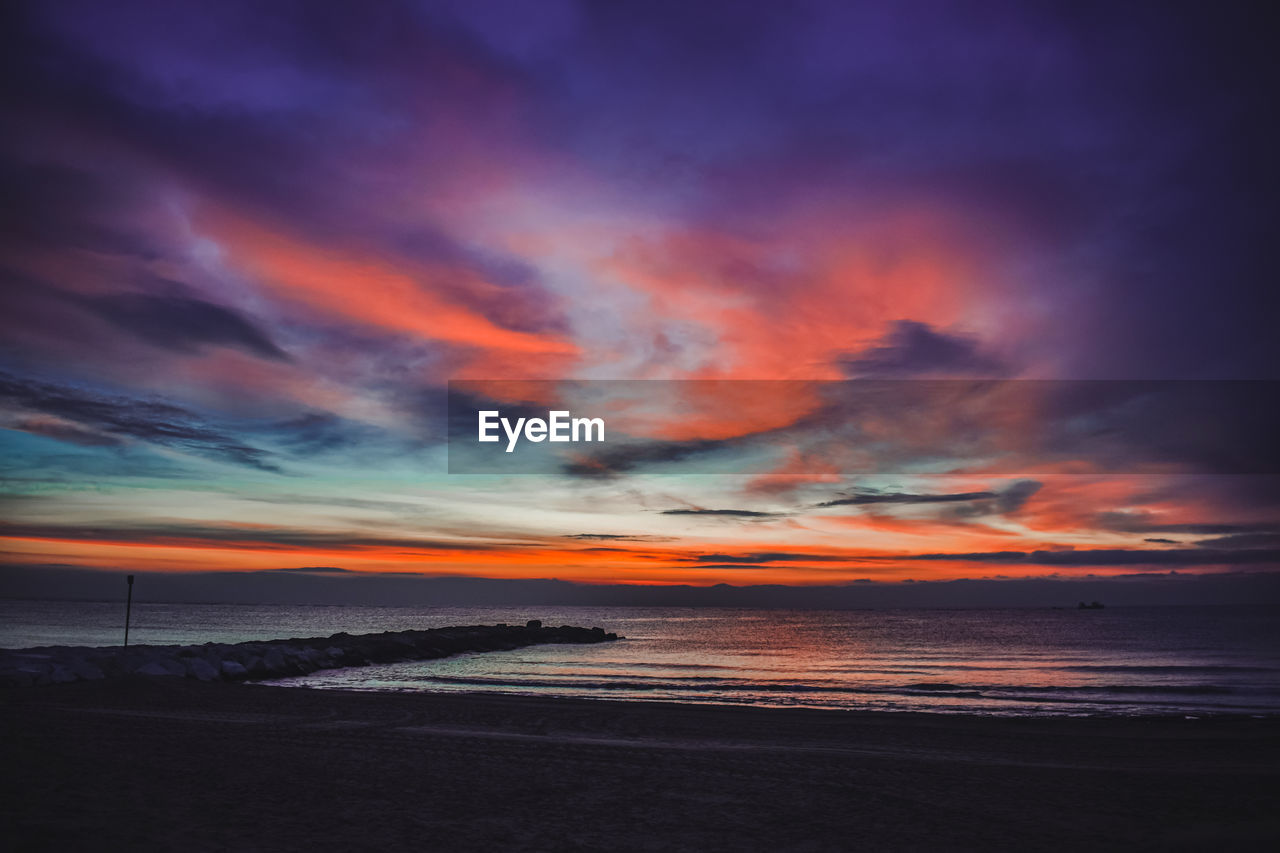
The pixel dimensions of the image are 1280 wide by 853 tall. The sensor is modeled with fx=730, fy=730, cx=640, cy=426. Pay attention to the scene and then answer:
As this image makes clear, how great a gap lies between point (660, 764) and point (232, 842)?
276 inches

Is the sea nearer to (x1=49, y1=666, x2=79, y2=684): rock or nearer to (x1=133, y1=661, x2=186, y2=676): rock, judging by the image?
(x1=133, y1=661, x2=186, y2=676): rock

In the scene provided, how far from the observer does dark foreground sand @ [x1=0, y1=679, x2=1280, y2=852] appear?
8.09 meters

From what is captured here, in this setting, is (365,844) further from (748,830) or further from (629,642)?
(629,642)

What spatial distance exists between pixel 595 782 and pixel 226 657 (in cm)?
2711

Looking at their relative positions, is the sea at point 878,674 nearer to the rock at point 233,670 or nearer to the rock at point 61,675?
the rock at point 233,670

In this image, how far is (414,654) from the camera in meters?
45.9

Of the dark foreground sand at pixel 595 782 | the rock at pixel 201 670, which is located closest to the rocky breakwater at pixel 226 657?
the rock at pixel 201 670

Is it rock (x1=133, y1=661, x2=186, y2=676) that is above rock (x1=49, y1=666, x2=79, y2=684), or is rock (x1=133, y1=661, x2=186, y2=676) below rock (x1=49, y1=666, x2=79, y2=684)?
below

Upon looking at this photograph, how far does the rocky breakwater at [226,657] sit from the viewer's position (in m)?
22.1

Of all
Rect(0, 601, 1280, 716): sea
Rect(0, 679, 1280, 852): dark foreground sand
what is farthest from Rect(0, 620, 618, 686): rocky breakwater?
Rect(0, 679, 1280, 852): dark foreground sand

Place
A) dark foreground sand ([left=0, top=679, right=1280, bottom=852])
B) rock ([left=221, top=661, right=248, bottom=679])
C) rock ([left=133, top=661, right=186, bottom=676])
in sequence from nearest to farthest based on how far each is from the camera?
dark foreground sand ([left=0, top=679, right=1280, bottom=852]) → rock ([left=133, top=661, right=186, bottom=676]) → rock ([left=221, top=661, right=248, bottom=679])

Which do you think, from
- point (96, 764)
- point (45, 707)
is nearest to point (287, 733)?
point (96, 764)

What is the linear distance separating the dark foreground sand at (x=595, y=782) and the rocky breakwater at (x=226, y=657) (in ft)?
15.5

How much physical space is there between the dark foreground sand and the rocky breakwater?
4.73 metres
